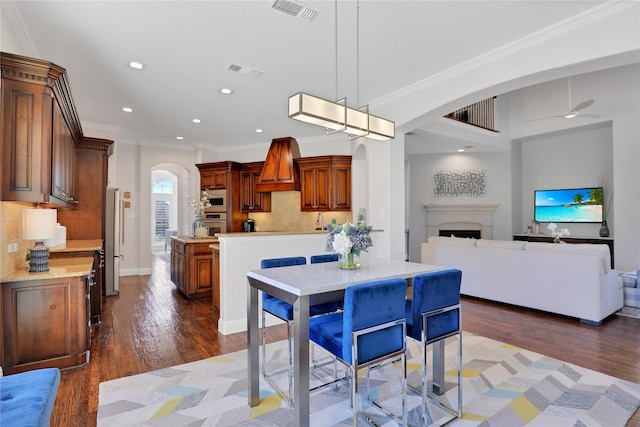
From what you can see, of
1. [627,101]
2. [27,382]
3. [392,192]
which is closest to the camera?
[27,382]

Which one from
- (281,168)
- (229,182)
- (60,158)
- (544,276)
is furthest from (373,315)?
(229,182)

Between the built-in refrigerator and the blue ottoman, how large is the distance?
14.7 ft

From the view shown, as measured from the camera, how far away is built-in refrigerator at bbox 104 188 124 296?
559 centimetres

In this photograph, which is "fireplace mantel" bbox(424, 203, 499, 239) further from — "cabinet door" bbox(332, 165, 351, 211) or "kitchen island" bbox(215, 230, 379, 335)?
"kitchen island" bbox(215, 230, 379, 335)

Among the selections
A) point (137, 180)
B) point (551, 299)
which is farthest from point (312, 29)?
point (137, 180)

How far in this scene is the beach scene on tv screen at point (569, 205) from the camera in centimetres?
736

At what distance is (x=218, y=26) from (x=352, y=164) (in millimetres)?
4094

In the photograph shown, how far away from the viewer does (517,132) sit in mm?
8164

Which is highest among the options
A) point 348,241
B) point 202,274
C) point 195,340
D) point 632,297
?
point 348,241

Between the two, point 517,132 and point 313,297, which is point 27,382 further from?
point 517,132

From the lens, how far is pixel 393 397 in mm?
2480

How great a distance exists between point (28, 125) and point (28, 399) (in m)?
2.10

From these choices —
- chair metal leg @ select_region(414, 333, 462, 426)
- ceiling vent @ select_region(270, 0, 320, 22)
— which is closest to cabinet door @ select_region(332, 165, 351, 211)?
ceiling vent @ select_region(270, 0, 320, 22)

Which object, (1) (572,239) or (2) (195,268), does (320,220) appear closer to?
(2) (195,268)
